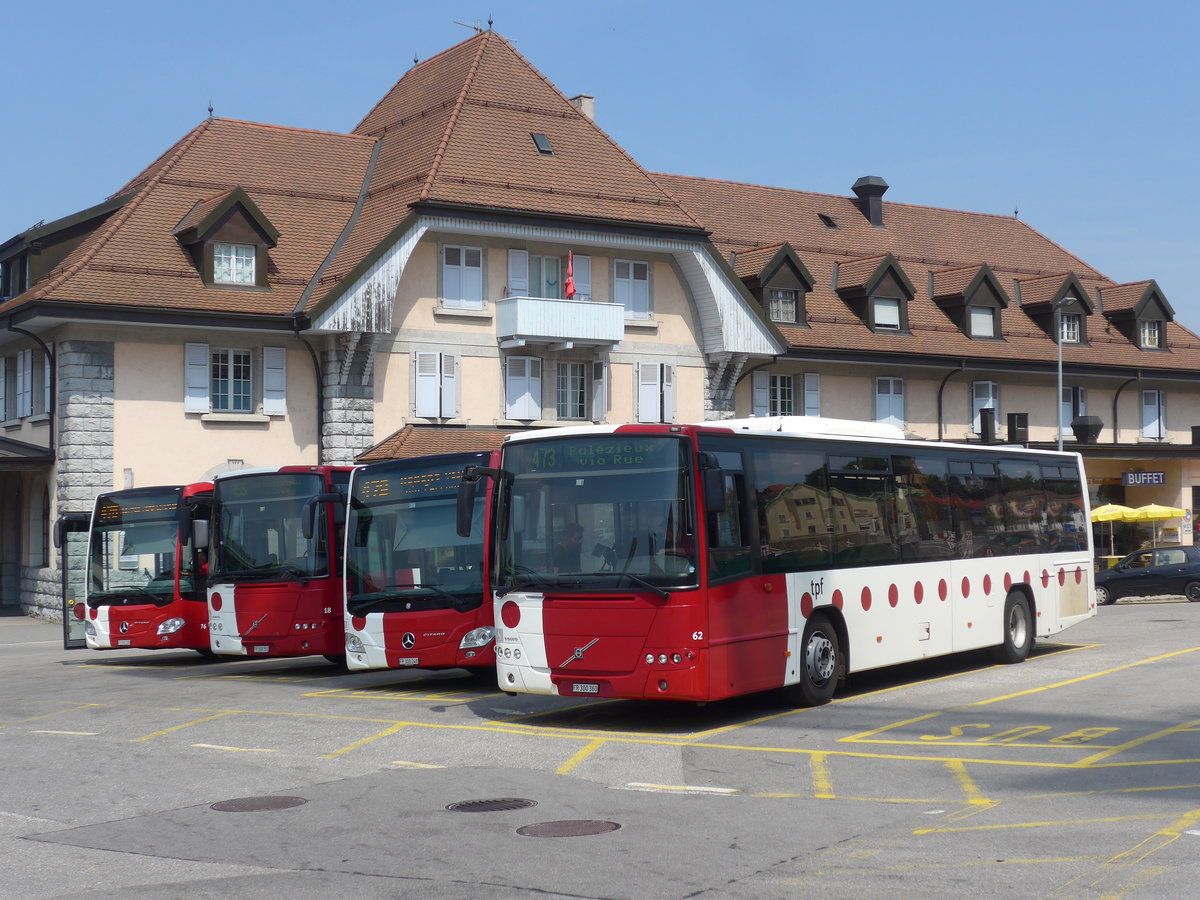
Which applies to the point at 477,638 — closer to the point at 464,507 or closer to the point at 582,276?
the point at 464,507

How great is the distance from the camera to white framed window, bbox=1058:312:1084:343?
49594 mm

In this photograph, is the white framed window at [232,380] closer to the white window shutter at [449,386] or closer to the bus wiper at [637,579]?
the white window shutter at [449,386]

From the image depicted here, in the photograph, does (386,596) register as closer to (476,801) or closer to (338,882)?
(476,801)

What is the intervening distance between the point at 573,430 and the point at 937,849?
6.85 metres

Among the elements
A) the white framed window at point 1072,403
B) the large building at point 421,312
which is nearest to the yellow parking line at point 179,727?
the large building at point 421,312

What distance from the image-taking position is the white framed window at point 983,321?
156 ft

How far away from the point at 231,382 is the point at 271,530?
15.0m

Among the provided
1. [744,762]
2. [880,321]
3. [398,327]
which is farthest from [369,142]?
[744,762]

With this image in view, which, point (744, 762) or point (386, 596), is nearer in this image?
point (744, 762)

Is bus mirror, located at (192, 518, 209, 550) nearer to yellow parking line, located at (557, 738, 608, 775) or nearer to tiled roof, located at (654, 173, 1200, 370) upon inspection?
yellow parking line, located at (557, 738, 608, 775)

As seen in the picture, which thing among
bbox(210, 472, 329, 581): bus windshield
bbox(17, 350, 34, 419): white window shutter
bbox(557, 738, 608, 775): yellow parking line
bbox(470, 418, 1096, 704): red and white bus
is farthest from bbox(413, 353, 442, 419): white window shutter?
bbox(557, 738, 608, 775): yellow parking line

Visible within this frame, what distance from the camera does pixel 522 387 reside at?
37.7 m

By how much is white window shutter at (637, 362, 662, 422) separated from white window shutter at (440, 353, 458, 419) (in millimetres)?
5232

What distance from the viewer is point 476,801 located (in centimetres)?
1055
